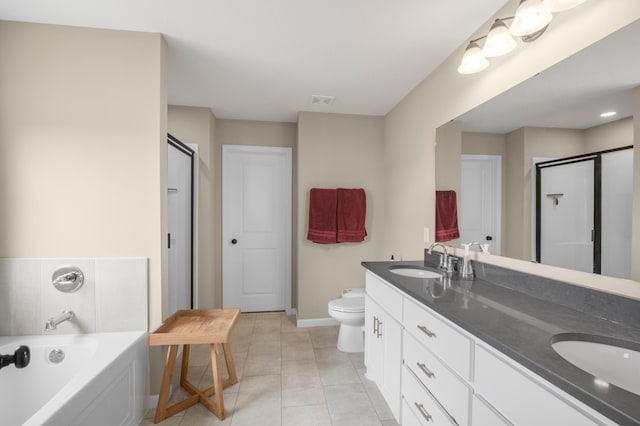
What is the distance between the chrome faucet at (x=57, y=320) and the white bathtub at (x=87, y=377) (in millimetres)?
90

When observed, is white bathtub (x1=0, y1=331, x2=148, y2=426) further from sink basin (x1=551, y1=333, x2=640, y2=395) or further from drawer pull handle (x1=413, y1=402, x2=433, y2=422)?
sink basin (x1=551, y1=333, x2=640, y2=395)

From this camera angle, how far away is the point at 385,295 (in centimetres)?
172

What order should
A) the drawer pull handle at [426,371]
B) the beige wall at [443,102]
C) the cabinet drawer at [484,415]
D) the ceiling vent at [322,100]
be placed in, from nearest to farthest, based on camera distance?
the cabinet drawer at [484,415] → the beige wall at [443,102] → the drawer pull handle at [426,371] → the ceiling vent at [322,100]

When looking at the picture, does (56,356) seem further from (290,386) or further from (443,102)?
(443,102)

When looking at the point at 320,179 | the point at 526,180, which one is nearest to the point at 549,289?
the point at 526,180

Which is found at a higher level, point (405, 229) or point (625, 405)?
point (405, 229)

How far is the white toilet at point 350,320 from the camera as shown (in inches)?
93.7

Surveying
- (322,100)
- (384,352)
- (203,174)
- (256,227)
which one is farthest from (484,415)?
(203,174)

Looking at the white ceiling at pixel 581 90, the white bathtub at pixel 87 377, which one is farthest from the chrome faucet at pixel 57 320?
the white ceiling at pixel 581 90

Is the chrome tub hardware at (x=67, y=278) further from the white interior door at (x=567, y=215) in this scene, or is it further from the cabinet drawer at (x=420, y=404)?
the white interior door at (x=567, y=215)

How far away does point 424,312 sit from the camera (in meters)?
1.27

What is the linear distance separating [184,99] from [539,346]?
3.13 metres

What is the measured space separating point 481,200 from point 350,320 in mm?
1439

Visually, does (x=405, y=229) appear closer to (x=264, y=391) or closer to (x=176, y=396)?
(x=264, y=391)
